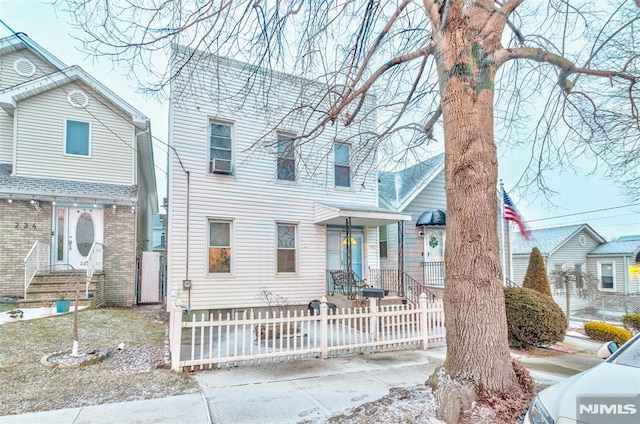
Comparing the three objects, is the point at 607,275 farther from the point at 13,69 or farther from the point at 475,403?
the point at 13,69

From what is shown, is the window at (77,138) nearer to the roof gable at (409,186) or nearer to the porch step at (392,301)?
the roof gable at (409,186)

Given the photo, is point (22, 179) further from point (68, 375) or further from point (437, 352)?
point (437, 352)

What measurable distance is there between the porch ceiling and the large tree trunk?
6145 mm

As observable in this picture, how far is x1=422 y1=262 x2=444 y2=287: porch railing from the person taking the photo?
1328 centimetres

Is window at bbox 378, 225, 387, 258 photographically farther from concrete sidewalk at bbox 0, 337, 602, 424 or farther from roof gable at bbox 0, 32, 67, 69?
roof gable at bbox 0, 32, 67, 69

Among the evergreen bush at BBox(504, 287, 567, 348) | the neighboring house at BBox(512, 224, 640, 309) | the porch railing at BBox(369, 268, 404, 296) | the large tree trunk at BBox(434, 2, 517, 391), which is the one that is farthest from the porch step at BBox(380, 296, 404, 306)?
the neighboring house at BBox(512, 224, 640, 309)

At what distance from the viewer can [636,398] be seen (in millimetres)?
2373

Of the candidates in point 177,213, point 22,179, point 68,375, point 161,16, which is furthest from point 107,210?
point 161,16

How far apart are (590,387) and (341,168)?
10.1 metres

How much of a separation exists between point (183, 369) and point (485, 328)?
4380mm

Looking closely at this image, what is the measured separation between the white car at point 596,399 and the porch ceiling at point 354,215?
24.9 feet

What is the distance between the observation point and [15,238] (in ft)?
34.7

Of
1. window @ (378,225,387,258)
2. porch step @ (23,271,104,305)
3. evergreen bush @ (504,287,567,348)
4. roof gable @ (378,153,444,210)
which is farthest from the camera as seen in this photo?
window @ (378,225,387,258)

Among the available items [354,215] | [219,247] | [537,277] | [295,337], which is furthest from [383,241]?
[295,337]
